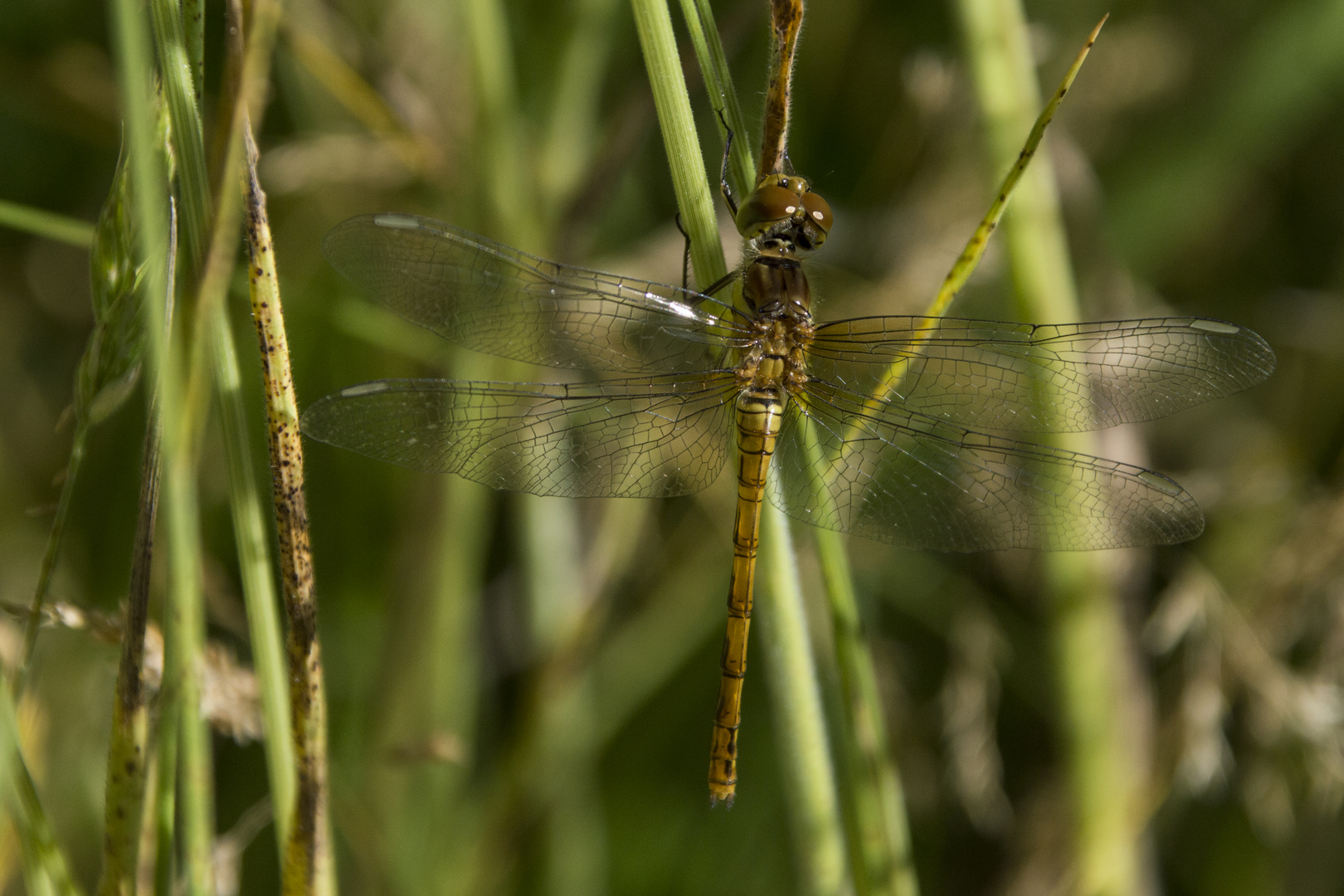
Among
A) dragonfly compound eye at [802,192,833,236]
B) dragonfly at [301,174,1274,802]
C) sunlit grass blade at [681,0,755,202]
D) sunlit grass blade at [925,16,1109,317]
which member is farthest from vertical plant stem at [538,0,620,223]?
sunlit grass blade at [925,16,1109,317]

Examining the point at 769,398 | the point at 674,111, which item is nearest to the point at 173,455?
the point at 674,111

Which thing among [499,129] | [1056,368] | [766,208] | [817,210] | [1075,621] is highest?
[499,129]

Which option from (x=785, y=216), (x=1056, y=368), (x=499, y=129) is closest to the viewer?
(x=785, y=216)

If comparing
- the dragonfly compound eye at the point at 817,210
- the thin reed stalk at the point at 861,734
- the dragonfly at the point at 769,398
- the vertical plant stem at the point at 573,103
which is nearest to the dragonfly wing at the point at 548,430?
the dragonfly at the point at 769,398

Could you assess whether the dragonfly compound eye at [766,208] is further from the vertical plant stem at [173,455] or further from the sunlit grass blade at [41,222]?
the sunlit grass blade at [41,222]

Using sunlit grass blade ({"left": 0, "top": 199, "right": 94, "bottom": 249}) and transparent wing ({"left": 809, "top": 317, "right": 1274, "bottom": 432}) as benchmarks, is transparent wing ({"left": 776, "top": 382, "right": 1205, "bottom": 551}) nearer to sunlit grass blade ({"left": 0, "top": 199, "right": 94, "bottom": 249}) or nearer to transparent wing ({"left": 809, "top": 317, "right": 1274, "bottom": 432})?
transparent wing ({"left": 809, "top": 317, "right": 1274, "bottom": 432})

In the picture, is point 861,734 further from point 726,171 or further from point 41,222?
point 41,222

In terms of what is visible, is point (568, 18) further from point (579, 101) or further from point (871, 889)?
point (871, 889)
